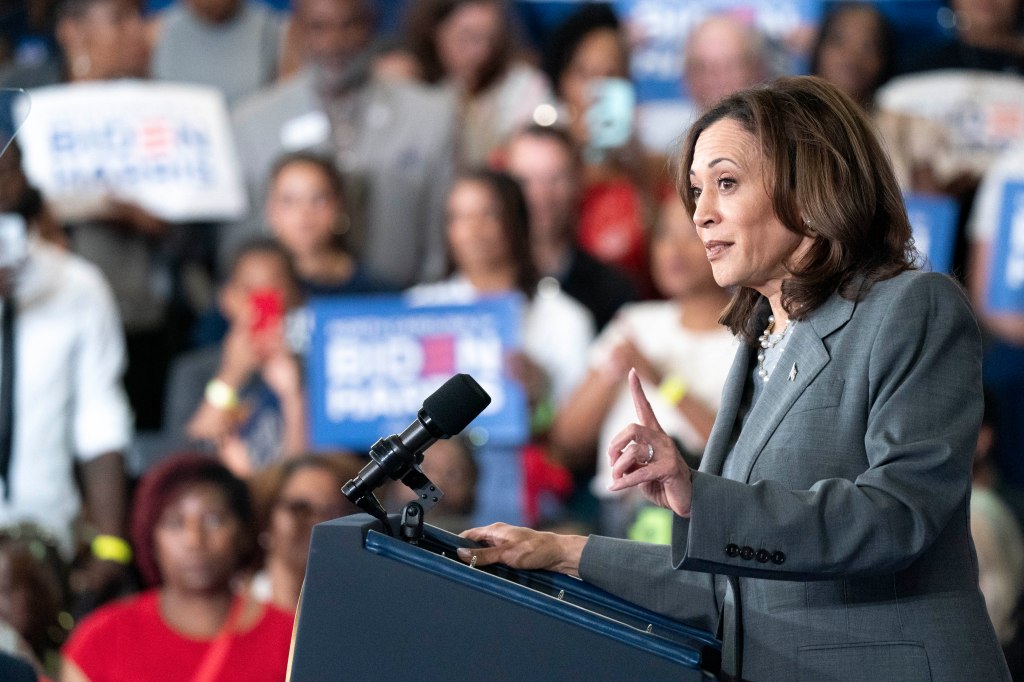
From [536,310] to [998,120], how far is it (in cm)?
195

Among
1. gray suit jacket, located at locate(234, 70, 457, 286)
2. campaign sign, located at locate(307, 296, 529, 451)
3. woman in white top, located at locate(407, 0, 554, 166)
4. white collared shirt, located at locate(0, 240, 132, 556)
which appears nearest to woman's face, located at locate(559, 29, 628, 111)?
woman in white top, located at locate(407, 0, 554, 166)

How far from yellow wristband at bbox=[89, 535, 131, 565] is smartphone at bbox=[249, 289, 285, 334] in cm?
79

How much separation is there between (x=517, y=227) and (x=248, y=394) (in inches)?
39.6

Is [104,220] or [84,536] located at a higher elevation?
[104,220]

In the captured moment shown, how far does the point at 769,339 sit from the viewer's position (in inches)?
74.5

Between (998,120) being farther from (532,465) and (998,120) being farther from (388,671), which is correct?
(388,671)

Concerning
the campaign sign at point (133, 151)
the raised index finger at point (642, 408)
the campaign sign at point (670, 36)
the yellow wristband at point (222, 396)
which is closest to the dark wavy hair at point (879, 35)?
the campaign sign at point (670, 36)

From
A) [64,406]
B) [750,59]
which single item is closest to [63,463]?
[64,406]

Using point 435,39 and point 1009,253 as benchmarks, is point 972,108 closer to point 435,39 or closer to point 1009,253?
point 1009,253

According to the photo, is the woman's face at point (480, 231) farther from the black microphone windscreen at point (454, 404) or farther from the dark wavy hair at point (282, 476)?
the black microphone windscreen at point (454, 404)

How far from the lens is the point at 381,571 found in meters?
1.54

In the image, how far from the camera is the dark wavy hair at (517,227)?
187 inches

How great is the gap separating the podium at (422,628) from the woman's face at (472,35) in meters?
4.35

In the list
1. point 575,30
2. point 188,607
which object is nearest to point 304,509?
point 188,607
